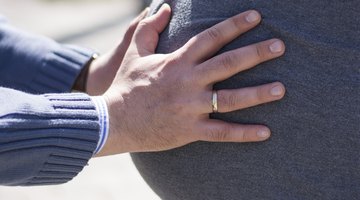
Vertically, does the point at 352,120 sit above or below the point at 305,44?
below

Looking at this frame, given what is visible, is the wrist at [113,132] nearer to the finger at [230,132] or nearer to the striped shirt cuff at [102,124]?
the striped shirt cuff at [102,124]

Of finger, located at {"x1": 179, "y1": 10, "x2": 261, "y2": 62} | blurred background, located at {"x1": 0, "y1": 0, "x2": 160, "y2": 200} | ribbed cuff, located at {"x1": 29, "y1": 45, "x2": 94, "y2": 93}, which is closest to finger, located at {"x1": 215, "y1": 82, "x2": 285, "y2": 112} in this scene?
finger, located at {"x1": 179, "y1": 10, "x2": 261, "y2": 62}

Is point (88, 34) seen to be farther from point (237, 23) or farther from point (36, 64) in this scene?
point (237, 23)

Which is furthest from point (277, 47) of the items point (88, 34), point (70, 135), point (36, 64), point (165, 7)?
point (88, 34)

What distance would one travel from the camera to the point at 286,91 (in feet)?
5.28

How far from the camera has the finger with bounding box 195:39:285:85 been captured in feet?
5.24

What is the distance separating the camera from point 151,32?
1.84m

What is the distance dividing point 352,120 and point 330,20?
0.22 metres

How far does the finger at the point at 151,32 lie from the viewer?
1828 mm

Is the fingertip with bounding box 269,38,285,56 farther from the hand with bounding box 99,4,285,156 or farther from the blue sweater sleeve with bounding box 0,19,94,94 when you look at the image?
the blue sweater sleeve with bounding box 0,19,94,94

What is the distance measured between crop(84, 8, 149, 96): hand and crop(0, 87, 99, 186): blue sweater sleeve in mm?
461

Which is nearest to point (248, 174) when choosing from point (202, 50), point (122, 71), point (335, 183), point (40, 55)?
point (335, 183)

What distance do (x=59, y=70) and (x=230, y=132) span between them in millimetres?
786

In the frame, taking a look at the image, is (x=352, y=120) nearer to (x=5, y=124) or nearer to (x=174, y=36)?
(x=174, y=36)
